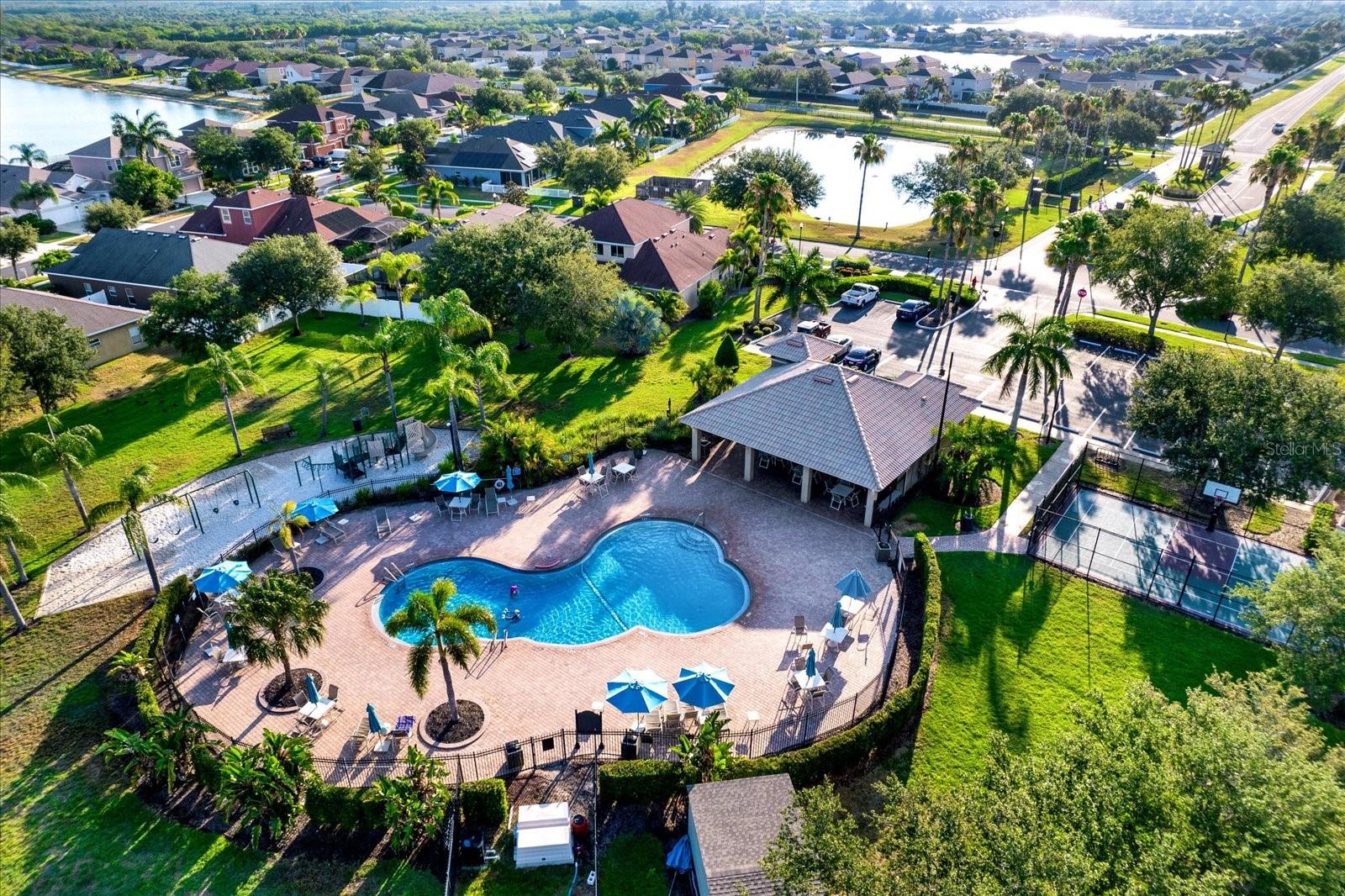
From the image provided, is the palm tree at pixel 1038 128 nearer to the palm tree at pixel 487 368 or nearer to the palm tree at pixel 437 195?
the palm tree at pixel 487 368

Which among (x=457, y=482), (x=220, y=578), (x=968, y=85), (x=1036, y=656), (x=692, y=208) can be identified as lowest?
(x=1036, y=656)

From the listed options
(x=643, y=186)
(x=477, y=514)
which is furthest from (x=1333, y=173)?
(x=477, y=514)

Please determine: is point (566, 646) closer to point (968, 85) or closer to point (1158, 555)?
point (1158, 555)

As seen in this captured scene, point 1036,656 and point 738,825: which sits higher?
point 738,825

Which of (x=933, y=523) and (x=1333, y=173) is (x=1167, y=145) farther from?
(x=933, y=523)

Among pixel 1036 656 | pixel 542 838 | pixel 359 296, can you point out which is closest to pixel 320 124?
pixel 359 296

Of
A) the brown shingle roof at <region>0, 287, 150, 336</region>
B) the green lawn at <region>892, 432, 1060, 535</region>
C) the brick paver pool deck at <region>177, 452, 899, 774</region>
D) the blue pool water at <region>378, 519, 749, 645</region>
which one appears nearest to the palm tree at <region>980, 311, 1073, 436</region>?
the green lawn at <region>892, 432, 1060, 535</region>

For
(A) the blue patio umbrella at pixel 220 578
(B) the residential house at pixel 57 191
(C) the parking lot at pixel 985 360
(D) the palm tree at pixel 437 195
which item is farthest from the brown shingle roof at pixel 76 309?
(C) the parking lot at pixel 985 360
